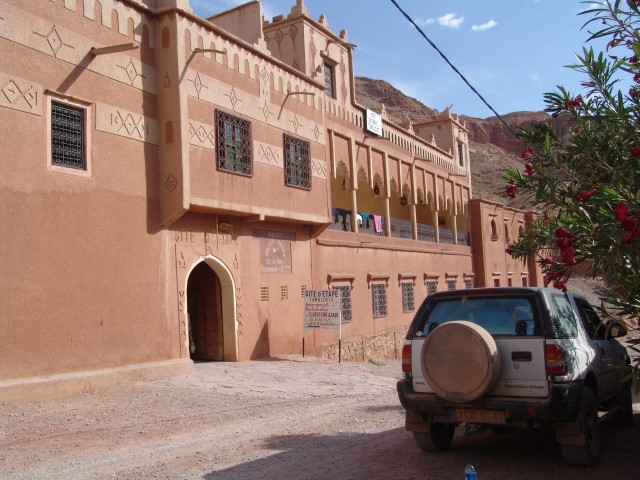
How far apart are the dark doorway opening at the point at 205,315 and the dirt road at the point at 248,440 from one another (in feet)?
8.61

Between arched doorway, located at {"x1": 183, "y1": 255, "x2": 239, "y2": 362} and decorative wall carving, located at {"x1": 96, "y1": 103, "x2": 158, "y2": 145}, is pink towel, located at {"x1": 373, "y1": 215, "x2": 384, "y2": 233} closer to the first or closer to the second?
arched doorway, located at {"x1": 183, "y1": 255, "x2": 239, "y2": 362}

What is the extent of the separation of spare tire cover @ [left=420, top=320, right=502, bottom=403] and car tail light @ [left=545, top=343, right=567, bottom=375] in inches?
15.6

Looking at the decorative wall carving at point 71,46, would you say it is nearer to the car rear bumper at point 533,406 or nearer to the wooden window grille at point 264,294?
the wooden window grille at point 264,294

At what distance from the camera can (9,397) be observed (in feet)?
29.7

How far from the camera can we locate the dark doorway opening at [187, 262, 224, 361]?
14281 millimetres

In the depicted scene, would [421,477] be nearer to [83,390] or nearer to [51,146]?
[83,390]

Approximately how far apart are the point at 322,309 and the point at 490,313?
977 cm

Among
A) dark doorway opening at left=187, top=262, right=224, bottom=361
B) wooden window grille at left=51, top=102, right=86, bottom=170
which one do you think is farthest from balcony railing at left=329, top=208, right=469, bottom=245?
wooden window grille at left=51, top=102, right=86, bottom=170

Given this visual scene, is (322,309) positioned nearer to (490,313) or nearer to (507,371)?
(490,313)

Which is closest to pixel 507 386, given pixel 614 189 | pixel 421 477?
pixel 421 477

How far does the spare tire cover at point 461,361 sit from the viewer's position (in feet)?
17.3

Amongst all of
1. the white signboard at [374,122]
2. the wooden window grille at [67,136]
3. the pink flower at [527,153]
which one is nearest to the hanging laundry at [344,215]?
the white signboard at [374,122]

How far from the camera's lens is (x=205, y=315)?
1455 centimetres

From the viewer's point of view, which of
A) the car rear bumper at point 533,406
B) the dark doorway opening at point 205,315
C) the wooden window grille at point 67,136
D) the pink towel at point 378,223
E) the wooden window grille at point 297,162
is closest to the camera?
the car rear bumper at point 533,406
